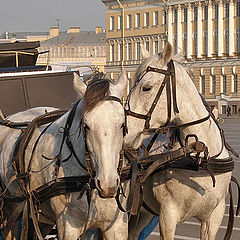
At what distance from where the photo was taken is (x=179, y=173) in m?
5.96

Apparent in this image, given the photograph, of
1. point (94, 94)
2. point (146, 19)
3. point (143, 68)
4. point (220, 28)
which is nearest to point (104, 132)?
point (94, 94)

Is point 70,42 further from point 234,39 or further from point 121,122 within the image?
point 121,122

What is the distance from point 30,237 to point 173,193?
42.9 inches

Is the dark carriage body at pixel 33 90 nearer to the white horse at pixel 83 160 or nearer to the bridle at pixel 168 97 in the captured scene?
the white horse at pixel 83 160

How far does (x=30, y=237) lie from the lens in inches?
230

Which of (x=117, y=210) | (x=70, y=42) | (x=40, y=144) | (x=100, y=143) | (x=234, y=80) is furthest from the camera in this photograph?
(x=70, y=42)

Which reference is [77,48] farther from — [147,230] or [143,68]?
[143,68]

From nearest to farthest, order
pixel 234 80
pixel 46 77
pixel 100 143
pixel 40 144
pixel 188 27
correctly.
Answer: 1. pixel 100 143
2. pixel 40 144
3. pixel 46 77
4. pixel 234 80
5. pixel 188 27

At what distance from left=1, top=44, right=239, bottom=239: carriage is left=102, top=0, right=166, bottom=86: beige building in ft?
235

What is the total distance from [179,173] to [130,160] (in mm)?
541

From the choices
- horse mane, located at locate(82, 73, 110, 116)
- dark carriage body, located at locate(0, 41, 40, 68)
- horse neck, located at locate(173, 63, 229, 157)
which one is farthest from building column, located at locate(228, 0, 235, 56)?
horse mane, located at locate(82, 73, 110, 116)

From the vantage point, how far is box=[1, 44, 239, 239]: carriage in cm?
458

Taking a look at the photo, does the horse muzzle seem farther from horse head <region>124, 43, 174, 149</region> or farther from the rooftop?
the rooftop

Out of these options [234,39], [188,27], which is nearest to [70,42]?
[188,27]
